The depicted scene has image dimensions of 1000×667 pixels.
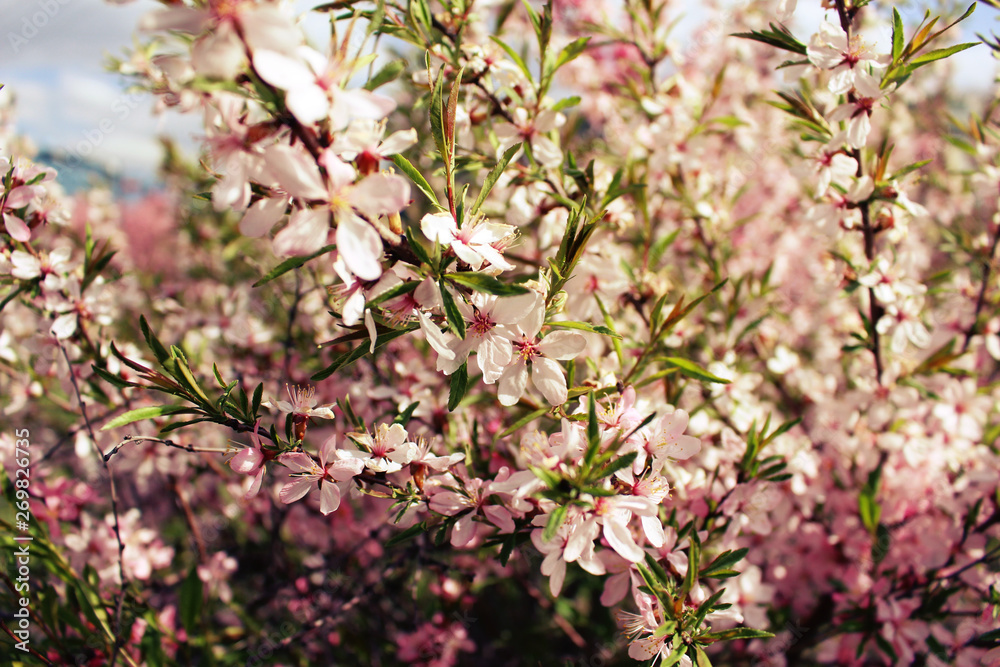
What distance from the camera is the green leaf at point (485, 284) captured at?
24.5 inches

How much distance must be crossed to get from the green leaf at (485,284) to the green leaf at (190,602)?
122 cm

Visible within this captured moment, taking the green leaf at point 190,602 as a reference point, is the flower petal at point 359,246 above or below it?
above

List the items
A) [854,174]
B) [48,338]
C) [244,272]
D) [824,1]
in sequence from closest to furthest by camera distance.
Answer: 1. [824,1]
2. [854,174]
3. [48,338]
4. [244,272]

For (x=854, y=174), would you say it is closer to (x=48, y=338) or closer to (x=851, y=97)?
(x=851, y=97)

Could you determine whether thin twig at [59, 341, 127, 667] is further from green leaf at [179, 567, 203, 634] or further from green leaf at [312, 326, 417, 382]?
green leaf at [312, 326, 417, 382]

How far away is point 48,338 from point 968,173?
238 centimetres

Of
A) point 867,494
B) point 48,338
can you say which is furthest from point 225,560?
point 867,494

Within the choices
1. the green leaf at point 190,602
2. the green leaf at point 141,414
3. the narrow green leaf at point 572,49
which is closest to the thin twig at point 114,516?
the green leaf at point 190,602

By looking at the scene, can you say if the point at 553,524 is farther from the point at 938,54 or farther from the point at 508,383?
the point at 938,54

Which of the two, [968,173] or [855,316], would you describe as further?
[855,316]

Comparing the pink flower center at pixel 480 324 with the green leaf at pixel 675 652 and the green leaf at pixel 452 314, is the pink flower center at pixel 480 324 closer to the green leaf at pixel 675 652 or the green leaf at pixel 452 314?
the green leaf at pixel 452 314

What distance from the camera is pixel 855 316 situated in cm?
171

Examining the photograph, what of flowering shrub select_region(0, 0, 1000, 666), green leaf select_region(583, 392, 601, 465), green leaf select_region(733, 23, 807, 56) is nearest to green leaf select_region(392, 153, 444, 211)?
flowering shrub select_region(0, 0, 1000, 666)

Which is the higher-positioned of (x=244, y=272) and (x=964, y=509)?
(x=964, y=509)
